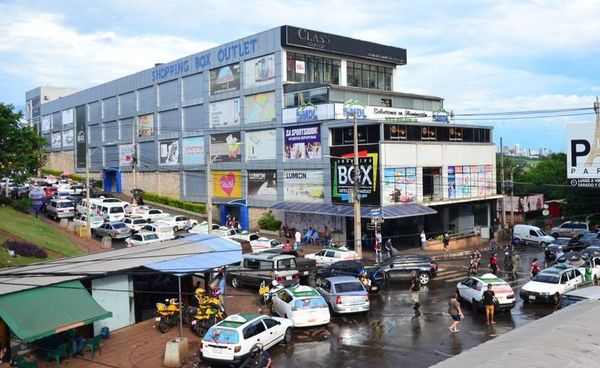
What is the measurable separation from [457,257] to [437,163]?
913 centimetres

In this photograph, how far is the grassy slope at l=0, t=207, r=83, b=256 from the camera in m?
35.7

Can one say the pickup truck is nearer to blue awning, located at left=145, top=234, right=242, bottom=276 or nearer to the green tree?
blue awning, located at left=145, top=234, right=242, bottom=276

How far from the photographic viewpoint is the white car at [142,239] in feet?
132

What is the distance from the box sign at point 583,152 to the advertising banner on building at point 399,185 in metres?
11.7

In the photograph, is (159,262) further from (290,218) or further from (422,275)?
(290,218)

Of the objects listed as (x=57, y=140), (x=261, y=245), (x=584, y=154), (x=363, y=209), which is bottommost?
(x=261, y=245)

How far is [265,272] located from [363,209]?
14998mm

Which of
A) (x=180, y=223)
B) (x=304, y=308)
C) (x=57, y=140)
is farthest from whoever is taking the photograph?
(x=57, y=140)

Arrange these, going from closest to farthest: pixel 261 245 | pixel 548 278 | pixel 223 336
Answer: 1. pixel 223 336
2. pixel 548 278
3. pixel 261 245

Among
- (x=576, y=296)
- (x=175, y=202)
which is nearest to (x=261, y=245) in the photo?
(x=576, y=296)

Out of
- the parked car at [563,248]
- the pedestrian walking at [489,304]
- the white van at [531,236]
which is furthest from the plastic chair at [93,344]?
the white van at [531,236]

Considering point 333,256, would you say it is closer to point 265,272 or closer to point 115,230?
point 265,272

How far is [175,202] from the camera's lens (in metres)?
64.8

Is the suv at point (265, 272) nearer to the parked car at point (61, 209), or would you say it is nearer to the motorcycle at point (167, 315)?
the motorcycle at point (167, 315)
